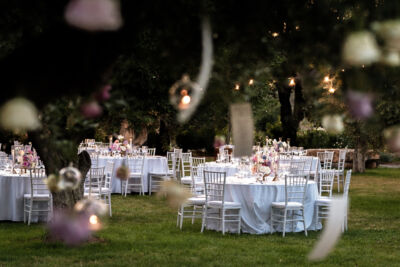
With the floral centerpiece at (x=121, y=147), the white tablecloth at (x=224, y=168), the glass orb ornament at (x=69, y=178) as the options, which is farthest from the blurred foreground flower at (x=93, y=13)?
the floral centerpiece at (x=121, y=147)

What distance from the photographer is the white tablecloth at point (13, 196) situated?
9641mm

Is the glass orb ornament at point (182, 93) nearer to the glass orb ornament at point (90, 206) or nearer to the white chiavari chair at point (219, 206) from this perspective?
the glass orb ornament at point (90, 206)

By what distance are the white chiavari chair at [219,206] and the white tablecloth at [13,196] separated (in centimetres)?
282

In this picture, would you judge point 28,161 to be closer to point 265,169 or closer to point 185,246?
point 185,246

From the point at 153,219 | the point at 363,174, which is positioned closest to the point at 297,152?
the point at 363,174

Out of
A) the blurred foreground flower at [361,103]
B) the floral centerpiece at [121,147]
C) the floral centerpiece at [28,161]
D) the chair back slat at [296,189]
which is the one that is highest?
the blurred foreground flower at [361,103]

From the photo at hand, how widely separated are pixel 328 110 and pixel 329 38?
272 millimetres

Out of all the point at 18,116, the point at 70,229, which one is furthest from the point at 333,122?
the point at 18,116

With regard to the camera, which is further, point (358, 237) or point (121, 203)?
point (121, 203)

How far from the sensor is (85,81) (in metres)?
1.68

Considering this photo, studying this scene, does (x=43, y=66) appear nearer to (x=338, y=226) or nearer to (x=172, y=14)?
(x=172, y=14)

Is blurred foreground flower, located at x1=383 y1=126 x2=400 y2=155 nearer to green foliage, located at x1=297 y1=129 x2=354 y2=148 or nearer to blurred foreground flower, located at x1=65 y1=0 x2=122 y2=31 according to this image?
blurred foreground flower, located at x1=65 y1=0 x2=122 y2=31

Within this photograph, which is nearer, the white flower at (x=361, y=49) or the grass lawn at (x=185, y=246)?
the white flower at (x=361, y=49)

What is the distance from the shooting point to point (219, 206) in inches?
336
